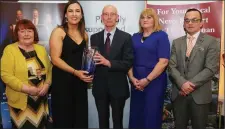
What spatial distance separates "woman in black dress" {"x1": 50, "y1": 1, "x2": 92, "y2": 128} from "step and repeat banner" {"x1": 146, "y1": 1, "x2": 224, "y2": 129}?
4.93 ft

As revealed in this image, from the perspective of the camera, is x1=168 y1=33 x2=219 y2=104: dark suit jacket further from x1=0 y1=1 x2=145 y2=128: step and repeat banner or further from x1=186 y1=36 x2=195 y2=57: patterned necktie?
x1=0 y1=1 x2=145 y2=128: step and repeat banner

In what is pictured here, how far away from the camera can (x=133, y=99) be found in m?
3.24

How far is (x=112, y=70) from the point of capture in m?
2.97

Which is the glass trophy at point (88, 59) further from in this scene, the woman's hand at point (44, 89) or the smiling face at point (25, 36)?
the smiling face at point (25, 36)

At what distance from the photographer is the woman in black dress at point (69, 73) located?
290 centimetres

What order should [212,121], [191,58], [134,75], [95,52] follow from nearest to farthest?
[95,52] → [191,58] → [134,75] → [212,121]

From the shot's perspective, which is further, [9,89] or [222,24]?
[222,24]

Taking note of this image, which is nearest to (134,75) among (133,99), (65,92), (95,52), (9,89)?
(133,99)

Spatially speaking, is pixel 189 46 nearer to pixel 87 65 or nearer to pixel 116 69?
pixel 116 69

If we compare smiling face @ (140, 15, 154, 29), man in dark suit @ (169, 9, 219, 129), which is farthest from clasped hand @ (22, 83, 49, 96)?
man in dark suit @ (169, 9, 219, 129)

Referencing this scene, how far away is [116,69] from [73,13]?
0.78 m

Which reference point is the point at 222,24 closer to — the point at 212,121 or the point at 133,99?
the point at 212,121

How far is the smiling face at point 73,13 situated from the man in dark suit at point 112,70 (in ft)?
1.00

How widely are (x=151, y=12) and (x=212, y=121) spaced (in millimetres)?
1969
